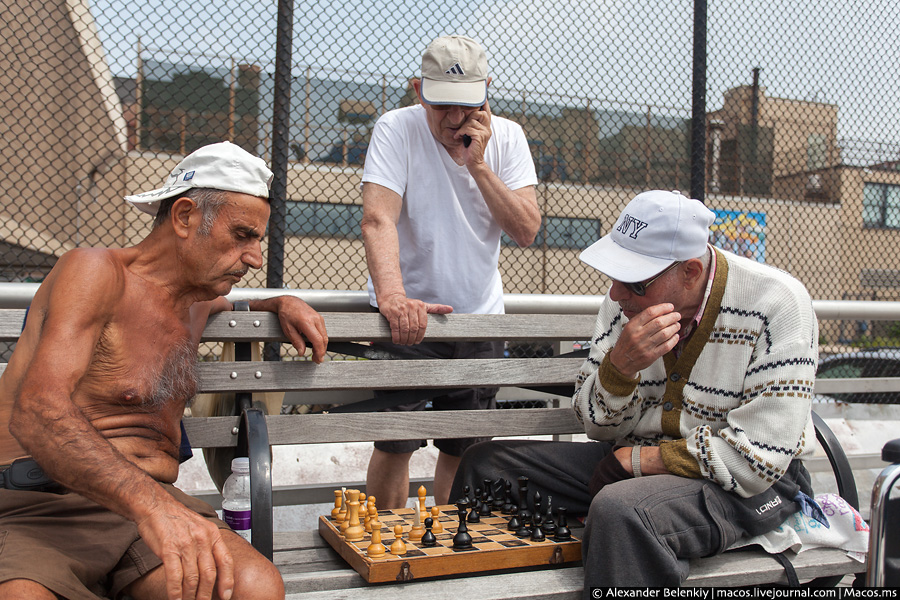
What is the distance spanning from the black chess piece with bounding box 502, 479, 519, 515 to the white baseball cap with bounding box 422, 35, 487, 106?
1444 millimetres

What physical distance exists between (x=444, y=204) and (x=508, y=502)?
1.22m

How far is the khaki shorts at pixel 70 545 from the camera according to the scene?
70.9 inches

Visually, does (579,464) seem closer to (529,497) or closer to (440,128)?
(529,497)

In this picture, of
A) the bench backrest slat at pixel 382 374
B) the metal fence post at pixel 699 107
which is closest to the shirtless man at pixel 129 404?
the bench backrest slat at pixel 382 374

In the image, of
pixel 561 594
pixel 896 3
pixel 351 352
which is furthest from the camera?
pixel 896 3

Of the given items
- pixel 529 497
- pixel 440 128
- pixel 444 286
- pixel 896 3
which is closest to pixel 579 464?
pixel 529 497

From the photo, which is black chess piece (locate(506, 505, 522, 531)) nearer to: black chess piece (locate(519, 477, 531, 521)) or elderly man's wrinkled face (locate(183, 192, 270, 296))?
black chess piece (locate(519, 477, 531, 521))

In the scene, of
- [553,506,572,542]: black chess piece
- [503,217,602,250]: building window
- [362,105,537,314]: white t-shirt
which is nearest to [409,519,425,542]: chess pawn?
[553,506,572,542]: black chess piece

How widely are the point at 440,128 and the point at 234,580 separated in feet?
6.26

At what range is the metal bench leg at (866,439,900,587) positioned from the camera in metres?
1.56

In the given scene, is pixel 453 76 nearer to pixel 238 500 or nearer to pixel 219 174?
pixel 219 174

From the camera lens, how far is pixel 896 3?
535 cm

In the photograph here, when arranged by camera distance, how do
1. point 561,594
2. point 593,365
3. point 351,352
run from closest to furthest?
point 561,594, point 593,365, point 351,352

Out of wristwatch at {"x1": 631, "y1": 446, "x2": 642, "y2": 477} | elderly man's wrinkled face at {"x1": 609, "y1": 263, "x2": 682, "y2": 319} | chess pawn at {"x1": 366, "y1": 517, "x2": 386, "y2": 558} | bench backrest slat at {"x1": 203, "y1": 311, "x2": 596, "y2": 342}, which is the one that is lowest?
chess pawn at {"x1": 366, "y1": 517, "x2": 386, "y2": 558}
